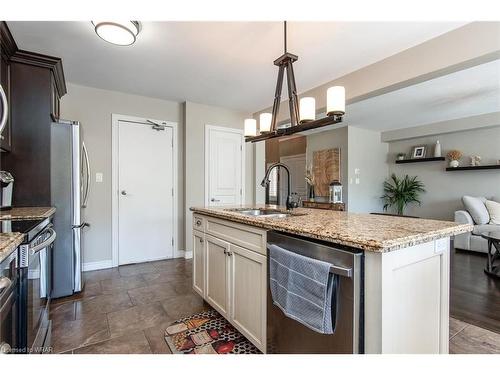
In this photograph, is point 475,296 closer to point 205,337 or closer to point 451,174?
point 205,337

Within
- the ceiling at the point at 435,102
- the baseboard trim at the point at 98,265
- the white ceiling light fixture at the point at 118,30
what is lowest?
the baseboard trim at the point at 98,265

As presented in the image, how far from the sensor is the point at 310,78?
119 inches

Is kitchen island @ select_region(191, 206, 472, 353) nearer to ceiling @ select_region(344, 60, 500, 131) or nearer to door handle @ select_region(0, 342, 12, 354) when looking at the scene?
door handle @ select_region(0, 342, 12, 354)

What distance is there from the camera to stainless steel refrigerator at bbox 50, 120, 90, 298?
2.47m

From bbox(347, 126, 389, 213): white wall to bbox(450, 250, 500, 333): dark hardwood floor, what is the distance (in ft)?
7.14

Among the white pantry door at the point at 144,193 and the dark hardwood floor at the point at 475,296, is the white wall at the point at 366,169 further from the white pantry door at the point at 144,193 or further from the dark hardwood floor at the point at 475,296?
the white pantry door at the point at 144,193

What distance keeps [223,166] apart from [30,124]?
2.45 m

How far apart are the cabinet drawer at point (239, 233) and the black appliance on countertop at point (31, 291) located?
1.05 metres

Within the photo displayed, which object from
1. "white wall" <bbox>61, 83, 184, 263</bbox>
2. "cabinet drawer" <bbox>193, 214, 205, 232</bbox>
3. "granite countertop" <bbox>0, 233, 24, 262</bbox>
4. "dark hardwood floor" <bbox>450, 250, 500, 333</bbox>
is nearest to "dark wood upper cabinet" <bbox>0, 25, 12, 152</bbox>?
"white wall" <bbox>61, 83, 184, 263</bbox>

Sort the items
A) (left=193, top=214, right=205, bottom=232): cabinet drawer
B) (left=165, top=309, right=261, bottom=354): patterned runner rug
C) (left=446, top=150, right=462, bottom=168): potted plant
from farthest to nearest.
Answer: (left=446, top=150, right=462, bottom=168): potted plant < (left=193, top=214, right=205, bottom=232): cabinet drawer < (left=165, top=309, right=261, bottom=354): patterned runner rug

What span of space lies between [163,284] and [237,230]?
1605mm

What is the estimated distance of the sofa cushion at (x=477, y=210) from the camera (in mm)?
4199

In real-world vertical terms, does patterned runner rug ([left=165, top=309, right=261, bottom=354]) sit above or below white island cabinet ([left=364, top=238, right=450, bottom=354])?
below

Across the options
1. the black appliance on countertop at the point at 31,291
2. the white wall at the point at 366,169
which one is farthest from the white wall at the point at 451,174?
the black appliance on countertop at the point at 31,291
